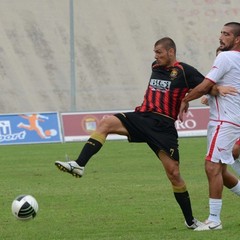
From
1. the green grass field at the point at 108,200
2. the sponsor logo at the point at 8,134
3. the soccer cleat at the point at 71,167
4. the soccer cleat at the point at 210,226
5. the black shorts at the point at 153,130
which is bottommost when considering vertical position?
the sponsor logo at the point at 8,134

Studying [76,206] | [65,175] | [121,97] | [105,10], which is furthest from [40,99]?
[76,206]

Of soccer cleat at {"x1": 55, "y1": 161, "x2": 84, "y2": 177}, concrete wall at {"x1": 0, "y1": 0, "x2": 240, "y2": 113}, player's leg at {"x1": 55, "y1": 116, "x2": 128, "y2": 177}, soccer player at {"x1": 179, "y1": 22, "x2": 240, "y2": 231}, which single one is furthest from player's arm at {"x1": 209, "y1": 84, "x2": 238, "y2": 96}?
concrete wall at {"x1": 0, "y1": 0, "x2": 240, "y2": 113}

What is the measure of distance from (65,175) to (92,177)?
0.93 m

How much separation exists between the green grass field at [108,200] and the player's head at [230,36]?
2.22 metres

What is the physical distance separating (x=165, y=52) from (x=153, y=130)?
0.99 meters

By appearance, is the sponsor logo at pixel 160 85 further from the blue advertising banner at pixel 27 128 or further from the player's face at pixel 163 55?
the blue advertising banner at pixel 27 128

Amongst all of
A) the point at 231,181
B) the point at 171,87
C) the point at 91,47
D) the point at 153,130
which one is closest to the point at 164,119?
the point at 153,130

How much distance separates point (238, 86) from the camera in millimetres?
10258

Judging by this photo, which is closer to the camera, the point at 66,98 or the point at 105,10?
the point at 66,98

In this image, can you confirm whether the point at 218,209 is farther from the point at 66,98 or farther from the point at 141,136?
the point at 66,98

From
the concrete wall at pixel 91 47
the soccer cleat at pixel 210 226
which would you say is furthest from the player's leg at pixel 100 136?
the concrete wall at pixel 91 47

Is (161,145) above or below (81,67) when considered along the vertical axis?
above

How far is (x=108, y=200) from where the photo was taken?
1342 centimetres

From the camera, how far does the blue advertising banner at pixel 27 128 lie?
2788cm
